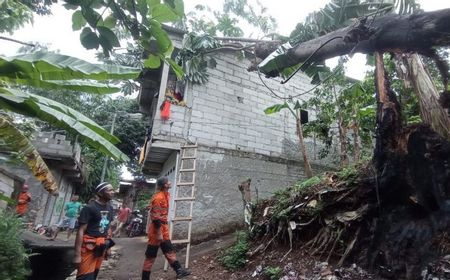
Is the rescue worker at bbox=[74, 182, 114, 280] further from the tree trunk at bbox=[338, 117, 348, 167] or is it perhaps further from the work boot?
the tree trunk at bbox=[338, 117, 348, 167]

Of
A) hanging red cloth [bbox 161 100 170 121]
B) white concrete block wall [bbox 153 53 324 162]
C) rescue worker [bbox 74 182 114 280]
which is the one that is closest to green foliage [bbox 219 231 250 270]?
rescue worker [bbox 74 182 114 280]

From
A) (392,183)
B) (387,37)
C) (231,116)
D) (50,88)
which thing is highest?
(231,116)

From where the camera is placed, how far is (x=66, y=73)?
329 cm

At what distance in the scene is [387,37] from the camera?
2.87 meters

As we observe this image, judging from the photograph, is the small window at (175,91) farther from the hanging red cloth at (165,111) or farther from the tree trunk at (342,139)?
the tree trunk at (342,139)

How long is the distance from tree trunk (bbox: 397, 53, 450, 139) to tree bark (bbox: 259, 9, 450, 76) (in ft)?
4.50

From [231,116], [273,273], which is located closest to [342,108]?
[231,116]

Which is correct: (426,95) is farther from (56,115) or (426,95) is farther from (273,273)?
(56,115)

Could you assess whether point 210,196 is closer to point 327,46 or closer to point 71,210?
point 71,210

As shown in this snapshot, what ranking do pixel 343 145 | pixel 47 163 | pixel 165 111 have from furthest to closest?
pixel 47 163
pixel 165 111
pixel 343 145

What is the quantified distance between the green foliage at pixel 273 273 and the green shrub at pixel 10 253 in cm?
328

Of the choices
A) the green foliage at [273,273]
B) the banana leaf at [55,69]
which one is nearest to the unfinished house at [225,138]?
the green foliage at [273,273]

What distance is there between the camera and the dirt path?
236 inches

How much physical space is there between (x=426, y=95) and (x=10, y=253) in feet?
19.1
